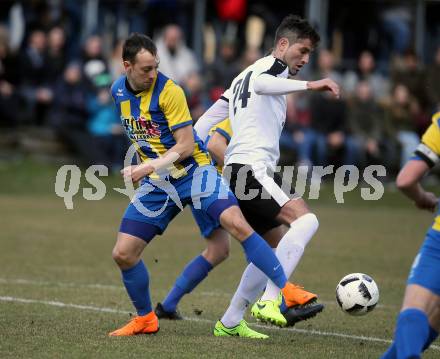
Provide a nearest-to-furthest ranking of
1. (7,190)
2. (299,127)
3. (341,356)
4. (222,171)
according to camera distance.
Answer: (341,356), (222,171), (7,190), (299,127)

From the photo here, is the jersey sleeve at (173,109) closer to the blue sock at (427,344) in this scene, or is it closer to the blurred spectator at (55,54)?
the blue sock at (427,344)

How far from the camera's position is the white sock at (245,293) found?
7.71m

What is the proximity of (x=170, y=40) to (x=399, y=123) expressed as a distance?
5123mm

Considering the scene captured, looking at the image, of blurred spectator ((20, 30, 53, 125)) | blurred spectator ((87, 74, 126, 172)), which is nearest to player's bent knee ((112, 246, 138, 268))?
blurred spectator ((87, 74, 126, 172))

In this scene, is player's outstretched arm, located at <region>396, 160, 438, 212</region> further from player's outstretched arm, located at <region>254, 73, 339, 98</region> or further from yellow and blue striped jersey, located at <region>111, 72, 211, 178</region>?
yellow and blue striped jersey, located at <region>111, 72, 211, 178</region>

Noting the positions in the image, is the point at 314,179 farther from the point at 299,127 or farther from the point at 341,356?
the point at 341,356

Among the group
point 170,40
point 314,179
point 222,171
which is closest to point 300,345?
point 222,171

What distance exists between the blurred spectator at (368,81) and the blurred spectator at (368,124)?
0.96 feet

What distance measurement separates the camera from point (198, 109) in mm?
19703

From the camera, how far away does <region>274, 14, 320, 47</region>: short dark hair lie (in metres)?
7.77

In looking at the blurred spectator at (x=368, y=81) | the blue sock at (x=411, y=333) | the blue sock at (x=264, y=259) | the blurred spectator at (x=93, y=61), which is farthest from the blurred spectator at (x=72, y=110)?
the blue sock at (x=411, y=333)

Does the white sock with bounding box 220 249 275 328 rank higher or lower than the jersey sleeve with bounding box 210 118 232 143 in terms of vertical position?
lower

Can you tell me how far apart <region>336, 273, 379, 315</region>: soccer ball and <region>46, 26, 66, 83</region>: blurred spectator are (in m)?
13.2

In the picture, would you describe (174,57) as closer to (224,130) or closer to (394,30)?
(394,30)
